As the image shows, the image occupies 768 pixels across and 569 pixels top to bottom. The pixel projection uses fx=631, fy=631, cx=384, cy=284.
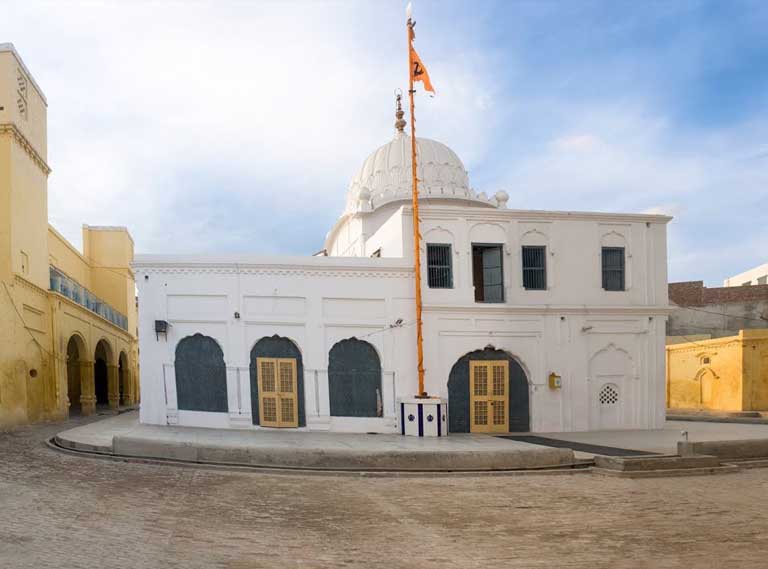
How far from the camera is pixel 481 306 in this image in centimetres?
1706

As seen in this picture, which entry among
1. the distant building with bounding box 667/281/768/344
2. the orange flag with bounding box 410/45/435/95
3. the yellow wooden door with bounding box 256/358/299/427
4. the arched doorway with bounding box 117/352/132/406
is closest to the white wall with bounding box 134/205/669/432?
the yellow wooden door with bounding box 256/358/299/427

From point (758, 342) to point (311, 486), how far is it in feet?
69.4

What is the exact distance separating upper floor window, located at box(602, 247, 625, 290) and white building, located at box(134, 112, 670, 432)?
4 cm

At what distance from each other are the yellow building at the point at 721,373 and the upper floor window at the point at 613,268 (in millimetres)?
9213

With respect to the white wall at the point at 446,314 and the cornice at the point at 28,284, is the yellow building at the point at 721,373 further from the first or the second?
the cornice at the point at 28,284

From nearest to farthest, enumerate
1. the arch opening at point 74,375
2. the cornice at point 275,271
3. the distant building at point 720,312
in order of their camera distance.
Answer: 1. the cornice at point 275,271
2. the arch opening at point 74,375
3. the distant building at point 720,312

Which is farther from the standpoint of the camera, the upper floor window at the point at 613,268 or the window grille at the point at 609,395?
the upper floor window at the point at 613,268

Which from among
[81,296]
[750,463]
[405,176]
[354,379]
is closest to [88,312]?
[81,296]

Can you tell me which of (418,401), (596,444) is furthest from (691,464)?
(418,401)

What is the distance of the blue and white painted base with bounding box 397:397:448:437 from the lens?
15.5 meters

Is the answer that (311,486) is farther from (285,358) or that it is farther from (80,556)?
(285,358)

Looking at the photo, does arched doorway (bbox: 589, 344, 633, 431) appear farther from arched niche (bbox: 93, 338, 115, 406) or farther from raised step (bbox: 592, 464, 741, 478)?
arched niche (bbox: 93, 338, 115, 406)

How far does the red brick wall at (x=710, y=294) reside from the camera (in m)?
34.2

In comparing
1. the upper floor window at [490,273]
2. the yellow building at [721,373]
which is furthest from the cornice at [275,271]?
the yellow building at [721,373]
